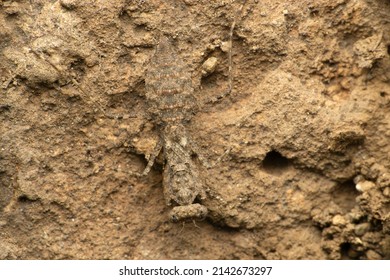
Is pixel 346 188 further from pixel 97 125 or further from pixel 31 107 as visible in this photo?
pixel 31 107

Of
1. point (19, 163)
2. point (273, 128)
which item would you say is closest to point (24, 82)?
point (19, 163)

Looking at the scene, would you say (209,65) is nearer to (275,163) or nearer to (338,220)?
(275,163)

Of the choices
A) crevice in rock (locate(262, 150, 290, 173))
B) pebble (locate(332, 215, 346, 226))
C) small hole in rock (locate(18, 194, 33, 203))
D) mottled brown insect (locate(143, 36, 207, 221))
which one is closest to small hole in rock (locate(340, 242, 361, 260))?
pebble (locate(332, 215, 346, 226))

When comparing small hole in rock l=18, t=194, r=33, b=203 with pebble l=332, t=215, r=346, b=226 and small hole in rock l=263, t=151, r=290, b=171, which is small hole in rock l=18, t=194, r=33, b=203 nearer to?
small hole in rock l=263, t=151, r=290, b=171

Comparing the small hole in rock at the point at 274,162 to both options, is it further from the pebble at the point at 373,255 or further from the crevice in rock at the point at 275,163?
the pebble at the point at 373,255

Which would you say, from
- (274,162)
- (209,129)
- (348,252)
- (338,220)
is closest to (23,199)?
(209,129)
